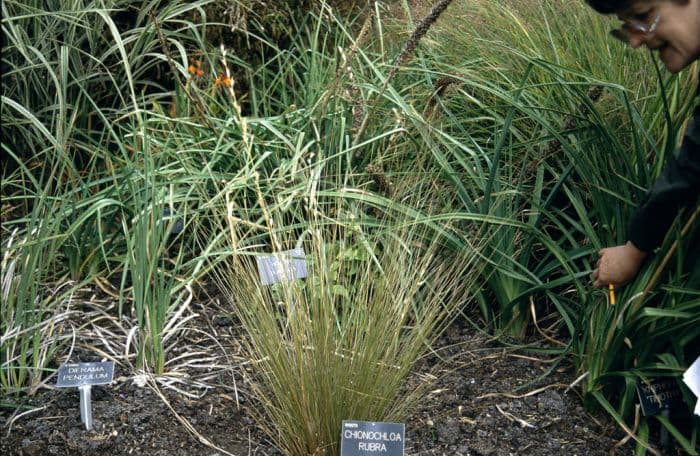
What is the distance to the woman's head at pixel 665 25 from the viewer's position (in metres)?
1.82

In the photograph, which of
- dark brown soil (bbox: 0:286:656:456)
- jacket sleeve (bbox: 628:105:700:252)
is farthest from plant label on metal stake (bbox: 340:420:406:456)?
jacket sleeve (bbox: 628:105:700:252)

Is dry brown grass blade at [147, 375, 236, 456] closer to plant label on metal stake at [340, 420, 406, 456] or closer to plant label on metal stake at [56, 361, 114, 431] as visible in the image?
plant label on metal stake at [56, 361, 114, 431]

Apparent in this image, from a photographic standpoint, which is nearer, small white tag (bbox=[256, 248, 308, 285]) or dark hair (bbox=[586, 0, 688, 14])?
dark hair (bbox=[586, 0, 688, 14])

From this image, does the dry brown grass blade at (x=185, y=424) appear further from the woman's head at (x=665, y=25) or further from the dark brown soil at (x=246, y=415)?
the woman's head at (x=665, y=25)

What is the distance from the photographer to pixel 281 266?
213cm

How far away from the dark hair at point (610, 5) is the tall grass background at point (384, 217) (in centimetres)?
43

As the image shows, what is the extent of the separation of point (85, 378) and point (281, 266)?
2.22 feet

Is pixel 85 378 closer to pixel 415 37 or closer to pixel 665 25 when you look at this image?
pixel 415 37

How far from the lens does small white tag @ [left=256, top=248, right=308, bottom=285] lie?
2.13 meters

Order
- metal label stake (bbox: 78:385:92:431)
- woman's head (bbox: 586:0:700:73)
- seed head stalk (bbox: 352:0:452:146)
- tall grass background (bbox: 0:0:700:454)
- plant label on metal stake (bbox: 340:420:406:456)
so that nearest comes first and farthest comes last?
1. woman's head (bbox: 586:0:700:73)
2. plant label on metal stake (bbox: 340:420:406:456)
3. tall grass background (bbox: 0:0:700:454)
4. metal label stake (bbox: 78:385:92:431)
5. seed head stalk (bbox: 352:0:452:146)

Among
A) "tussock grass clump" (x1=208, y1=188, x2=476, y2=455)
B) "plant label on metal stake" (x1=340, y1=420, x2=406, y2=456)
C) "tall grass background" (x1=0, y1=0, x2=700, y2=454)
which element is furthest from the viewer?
"tall grass background" (x1=0, y1=0, x2=700, y2=454)

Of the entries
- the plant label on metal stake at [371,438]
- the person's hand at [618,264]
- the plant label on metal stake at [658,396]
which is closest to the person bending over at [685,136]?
the person's hand at [618,264]


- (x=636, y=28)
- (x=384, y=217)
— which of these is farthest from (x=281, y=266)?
(x=636, y=28)

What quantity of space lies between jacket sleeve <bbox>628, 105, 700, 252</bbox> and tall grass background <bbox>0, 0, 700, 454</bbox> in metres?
0.08
